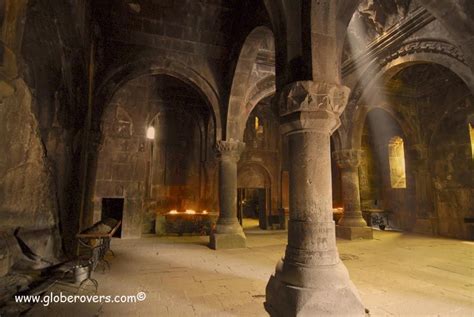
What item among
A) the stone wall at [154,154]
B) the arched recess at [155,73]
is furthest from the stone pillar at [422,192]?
the arched recess at [155,73]

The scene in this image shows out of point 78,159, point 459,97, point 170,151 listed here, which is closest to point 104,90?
point 78,159

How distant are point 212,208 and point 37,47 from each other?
842 cm

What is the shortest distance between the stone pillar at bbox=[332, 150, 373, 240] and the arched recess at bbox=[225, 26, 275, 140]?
3392mm

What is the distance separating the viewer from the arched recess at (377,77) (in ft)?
20.1

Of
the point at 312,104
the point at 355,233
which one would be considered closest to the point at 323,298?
the point at 312,104

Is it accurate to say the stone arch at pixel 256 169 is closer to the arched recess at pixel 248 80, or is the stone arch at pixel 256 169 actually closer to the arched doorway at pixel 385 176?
the arched doorway at pixel 385 176

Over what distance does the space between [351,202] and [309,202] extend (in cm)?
670

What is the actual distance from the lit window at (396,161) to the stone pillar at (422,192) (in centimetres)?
126

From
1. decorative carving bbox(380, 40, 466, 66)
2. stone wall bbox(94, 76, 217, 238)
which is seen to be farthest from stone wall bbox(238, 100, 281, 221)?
decorative carving bbox(380, 40, 466, 66)

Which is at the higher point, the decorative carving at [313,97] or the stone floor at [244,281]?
the decorative carving at [313,97]

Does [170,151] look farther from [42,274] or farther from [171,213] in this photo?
[42,274]

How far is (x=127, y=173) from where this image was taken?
388 inches

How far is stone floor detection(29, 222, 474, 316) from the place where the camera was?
307 cm

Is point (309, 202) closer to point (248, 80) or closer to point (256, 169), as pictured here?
point (248, 80)
